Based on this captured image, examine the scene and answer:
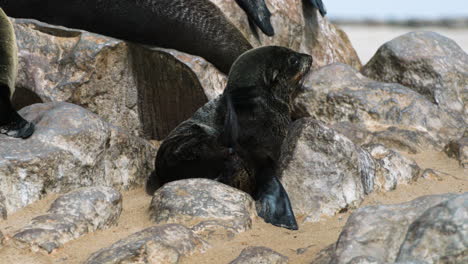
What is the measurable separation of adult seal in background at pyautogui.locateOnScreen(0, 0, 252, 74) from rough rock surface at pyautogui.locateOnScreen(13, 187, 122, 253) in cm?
200

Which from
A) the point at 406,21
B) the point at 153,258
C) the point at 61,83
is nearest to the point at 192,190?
the point at 153,258

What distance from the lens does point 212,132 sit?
4.53 meters

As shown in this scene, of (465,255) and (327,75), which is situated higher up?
(465,255)

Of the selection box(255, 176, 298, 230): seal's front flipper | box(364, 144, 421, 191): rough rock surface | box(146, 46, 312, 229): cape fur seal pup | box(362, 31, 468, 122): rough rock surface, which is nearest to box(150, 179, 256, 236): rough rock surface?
box(255, 176, 298, 230): seal's front flipper

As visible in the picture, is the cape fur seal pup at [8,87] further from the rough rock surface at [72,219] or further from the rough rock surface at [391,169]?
the rough rock surface at [391,169]

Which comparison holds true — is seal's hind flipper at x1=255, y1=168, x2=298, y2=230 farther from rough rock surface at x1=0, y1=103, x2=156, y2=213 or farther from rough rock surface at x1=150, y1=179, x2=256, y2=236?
rough rock surface at x1=0, y1=103, x2=156, y2=213

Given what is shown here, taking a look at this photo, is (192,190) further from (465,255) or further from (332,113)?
(332,113)

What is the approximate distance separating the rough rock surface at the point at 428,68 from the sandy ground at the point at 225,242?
182cm

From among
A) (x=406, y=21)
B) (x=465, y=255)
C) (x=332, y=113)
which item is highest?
(x=465, y=255)

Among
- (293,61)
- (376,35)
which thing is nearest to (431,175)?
(293,61)

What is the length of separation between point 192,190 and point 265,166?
623 mm

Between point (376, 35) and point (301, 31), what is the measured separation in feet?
45.7

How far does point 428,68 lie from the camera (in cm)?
643

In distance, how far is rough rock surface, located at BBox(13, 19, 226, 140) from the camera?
5.12 meters
